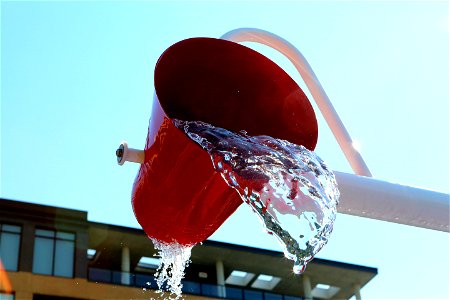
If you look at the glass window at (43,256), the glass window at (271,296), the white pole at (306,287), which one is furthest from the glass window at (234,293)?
the glass window at (43,256)

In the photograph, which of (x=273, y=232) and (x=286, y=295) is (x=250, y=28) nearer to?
(x=273, y=232)

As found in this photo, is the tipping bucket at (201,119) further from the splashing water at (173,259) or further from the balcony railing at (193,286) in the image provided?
the balcony railing at (193,286)

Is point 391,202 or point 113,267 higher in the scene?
point 113,267

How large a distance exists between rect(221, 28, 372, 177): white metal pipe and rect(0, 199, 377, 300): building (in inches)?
702

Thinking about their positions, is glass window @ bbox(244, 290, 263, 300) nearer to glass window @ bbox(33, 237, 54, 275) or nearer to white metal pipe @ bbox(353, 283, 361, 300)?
white metal pipe @ bbox(353, 283, 361, 300)

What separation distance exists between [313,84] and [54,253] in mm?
19000

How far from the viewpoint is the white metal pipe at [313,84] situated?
2143mm

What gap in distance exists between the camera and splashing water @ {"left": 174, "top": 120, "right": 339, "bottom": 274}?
5.32 feet

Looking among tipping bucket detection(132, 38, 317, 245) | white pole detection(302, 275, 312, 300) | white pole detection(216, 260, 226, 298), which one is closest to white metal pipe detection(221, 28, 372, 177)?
tipping bucket detection(132, 38, 317, 245)

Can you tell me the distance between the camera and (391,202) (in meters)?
1.93

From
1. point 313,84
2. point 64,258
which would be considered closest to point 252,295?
point 64,258

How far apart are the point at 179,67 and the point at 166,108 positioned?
0.13 meters

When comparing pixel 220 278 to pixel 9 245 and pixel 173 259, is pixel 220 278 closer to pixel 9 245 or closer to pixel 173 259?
pixel 9 245

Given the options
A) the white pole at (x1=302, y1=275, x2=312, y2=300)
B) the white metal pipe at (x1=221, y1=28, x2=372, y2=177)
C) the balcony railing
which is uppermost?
the white pole at (x1=302, y1=275, x2=312, y2=300)
